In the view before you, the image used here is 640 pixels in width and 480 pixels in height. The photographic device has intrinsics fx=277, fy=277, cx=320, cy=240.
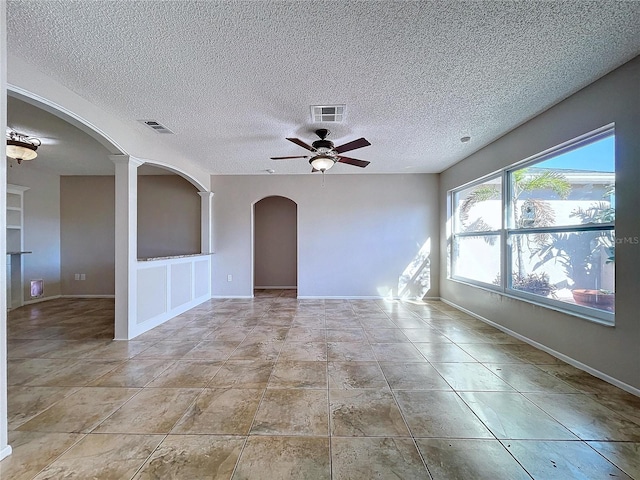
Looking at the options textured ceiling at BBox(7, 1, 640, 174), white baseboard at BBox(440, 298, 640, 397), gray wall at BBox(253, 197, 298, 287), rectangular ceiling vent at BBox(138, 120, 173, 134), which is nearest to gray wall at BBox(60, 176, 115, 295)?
gray wall at BBox(253, 197, 298, 287)

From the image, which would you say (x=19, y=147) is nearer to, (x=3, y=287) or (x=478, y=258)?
(x=3, y=287)

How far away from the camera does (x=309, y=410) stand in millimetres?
1954

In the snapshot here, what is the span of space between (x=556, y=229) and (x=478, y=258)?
1.63m

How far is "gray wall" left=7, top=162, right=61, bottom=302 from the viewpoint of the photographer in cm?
542

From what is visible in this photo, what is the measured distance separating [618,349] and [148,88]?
4660 millimetres

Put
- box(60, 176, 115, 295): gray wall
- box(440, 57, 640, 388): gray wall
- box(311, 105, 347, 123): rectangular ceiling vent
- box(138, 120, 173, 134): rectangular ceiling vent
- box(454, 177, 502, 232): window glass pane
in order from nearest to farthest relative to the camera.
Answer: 1. box(440, 57, 640, 388): gray wall
2. box(311, 105, 347, 123): rectangular ceiling vent
3. box(138, 120, 173, 134): rectangular ceiling vent
4. box(454, 177, 502, 232): window glass pane
5. box(60, 176, 115, 295): gray wall

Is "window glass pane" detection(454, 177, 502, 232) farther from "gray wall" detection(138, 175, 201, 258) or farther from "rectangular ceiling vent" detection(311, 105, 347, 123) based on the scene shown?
"gray wall" detection(138, 175, 201, 258)

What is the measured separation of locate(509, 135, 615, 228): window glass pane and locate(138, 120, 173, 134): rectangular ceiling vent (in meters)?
4.56

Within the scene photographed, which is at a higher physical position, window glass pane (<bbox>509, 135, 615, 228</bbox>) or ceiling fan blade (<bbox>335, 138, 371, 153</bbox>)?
ceiling fan blade (<bbox>335, 138, 371, 153</bbox>)

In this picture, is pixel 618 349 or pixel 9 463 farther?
pixel 618 349

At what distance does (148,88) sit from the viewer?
257 centimetres

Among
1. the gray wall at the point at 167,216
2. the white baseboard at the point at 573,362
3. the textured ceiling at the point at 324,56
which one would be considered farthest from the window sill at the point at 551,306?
the gray wall at the point at 167,216

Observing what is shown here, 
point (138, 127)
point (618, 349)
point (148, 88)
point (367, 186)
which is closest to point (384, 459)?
point (618, 349)

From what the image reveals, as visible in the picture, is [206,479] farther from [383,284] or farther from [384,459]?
[383,284]
